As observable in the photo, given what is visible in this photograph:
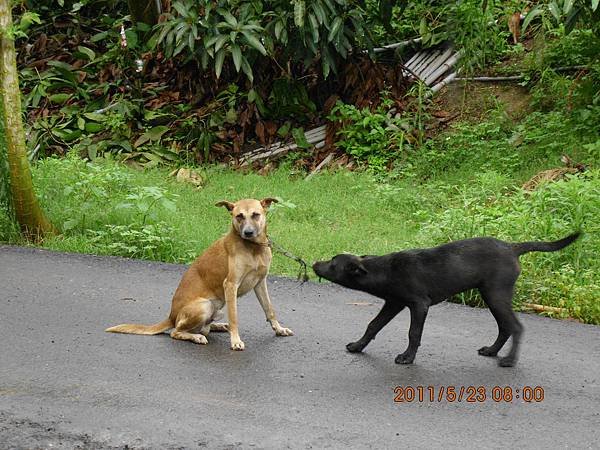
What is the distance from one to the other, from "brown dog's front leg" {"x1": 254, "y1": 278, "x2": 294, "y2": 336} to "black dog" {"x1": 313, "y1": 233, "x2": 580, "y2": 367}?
27.8 inches

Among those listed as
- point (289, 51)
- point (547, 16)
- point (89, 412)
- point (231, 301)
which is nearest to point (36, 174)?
point (289, 51)

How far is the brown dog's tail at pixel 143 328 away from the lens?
23.9 ft

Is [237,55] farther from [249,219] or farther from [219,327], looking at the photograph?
[249,219]

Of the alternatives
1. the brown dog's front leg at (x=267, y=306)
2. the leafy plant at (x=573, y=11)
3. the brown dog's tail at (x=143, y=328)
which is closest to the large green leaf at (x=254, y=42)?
the leafy plant at (x=573, y=11)

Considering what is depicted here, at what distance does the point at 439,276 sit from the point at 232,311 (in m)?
1.56

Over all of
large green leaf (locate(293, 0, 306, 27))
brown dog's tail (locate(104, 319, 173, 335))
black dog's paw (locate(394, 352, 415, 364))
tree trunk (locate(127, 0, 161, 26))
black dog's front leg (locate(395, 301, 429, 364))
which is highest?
tree trunk (locate(127, 0, 161, 26))

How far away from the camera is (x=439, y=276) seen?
21.4 ft

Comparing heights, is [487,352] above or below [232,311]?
below

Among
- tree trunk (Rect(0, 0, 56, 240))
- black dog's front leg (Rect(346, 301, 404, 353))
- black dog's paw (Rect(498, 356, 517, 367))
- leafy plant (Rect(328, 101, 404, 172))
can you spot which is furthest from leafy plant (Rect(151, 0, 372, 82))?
black dog's paw (Rect(498, 356, 517, 367))

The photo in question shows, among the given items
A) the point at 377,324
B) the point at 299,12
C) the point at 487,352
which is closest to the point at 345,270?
the point at 377,324

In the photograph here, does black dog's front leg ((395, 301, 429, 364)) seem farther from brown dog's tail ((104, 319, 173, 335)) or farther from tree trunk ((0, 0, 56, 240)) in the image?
tree trunk ((0, 0, 56, 240))

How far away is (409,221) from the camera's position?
10.9 meters
